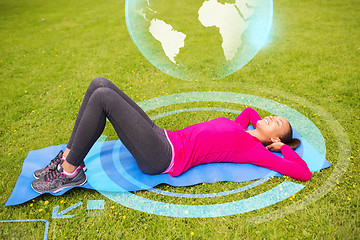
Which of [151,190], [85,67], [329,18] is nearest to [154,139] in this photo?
[151,190]

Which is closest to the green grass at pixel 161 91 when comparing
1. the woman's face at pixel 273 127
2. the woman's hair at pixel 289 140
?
the woman's hair at pixel 289 140

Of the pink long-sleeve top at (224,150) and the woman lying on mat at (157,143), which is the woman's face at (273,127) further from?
the pink long-sleeve top at (224,150)

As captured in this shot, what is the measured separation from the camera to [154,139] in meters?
2.97

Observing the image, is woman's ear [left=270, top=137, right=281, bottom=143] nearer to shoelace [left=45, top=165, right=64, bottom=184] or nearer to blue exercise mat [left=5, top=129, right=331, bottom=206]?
blue exercise mat [left=5, top=129, right=331, bottom=206]

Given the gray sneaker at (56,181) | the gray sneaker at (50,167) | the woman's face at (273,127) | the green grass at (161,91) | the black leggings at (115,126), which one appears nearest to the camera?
the black leggings at (115,126)

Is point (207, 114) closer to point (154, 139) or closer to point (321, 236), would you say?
point (154, 139)

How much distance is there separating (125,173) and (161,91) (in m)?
2.86

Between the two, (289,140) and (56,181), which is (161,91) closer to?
(289,140)

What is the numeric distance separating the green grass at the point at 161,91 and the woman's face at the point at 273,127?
Result: 2.04 feet

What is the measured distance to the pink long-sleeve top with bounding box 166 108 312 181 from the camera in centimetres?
329

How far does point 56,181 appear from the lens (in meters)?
3.16

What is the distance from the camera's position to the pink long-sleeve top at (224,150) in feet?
10.8

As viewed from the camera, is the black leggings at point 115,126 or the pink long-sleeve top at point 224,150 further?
the pink long-sleeve top at point 224,150

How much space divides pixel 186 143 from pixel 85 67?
531 centimetres
